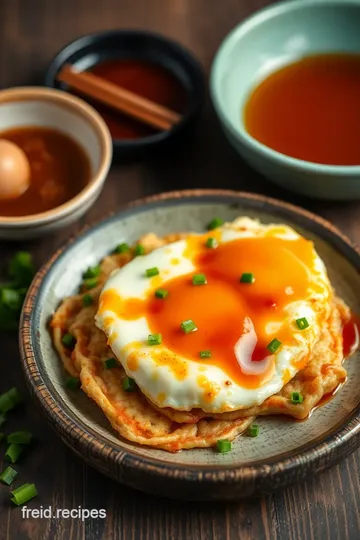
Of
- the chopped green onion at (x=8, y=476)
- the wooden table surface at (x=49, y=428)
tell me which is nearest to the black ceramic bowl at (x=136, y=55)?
the wooden table surface at (x=49, y=428)

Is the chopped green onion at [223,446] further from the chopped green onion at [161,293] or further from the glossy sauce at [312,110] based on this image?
the glossy sauce at [312,110]

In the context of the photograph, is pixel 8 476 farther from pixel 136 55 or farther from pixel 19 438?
pixel 136 55

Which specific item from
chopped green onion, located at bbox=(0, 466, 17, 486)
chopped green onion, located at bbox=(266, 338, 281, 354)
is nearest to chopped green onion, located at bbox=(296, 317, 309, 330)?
chopped green onion, located at bbox=(266, 338, 281, 354)

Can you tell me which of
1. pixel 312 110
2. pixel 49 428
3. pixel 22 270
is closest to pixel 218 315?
pixel 49 428

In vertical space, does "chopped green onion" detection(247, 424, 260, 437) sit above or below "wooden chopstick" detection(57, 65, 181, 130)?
below

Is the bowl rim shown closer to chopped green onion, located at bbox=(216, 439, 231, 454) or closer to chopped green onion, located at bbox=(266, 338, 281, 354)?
chopped green onion, located at bbox=(266, 338, 281, 354)

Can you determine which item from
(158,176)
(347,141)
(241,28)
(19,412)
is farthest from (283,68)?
(19,412)

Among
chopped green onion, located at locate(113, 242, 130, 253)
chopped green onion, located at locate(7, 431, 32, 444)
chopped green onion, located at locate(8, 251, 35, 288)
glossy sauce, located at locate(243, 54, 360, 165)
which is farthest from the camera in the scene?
glossy sauce, located at locate(243, 54, 360, 165)
